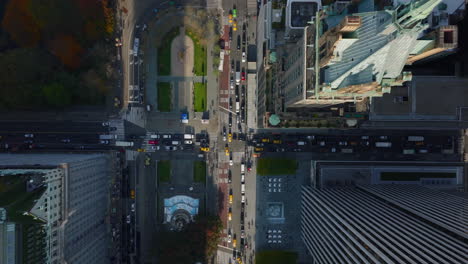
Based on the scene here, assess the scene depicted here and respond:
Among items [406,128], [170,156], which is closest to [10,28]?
[170,156]

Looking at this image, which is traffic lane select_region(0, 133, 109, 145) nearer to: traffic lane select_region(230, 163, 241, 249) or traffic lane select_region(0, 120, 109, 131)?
traffic lane select_region(0, 120, 109, 131)

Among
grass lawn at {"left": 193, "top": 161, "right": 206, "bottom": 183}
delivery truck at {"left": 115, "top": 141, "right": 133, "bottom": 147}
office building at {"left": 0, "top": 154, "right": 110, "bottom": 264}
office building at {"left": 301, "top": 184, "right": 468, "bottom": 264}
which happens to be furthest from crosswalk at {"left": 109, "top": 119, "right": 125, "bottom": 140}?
office building at {"left": 301, "top": 184, "right": 468, "bottom": 264}

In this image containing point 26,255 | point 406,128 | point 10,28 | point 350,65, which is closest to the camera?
point 350,65

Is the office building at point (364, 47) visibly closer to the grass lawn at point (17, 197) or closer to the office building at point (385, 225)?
the office building at point (385, 225)

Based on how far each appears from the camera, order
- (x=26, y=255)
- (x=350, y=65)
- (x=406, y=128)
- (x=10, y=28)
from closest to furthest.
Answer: (x=350, y=65) < (x=26, y=255) < (x=10, y=28) < (x=406, y=128)

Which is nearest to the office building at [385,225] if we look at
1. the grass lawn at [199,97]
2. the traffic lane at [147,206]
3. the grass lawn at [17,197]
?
the grass lawn at [199,97]

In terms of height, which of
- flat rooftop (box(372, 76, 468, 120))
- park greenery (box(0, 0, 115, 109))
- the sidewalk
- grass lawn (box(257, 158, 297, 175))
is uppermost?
park greenery (box(0, 0, 115, 109))

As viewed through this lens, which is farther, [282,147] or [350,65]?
[282,147]

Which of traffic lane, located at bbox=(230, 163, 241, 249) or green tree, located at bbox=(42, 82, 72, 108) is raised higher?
green tree, located at bbox=(42, 82, 72, 108)

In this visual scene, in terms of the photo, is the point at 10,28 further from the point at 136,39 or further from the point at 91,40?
the point at 136,39
